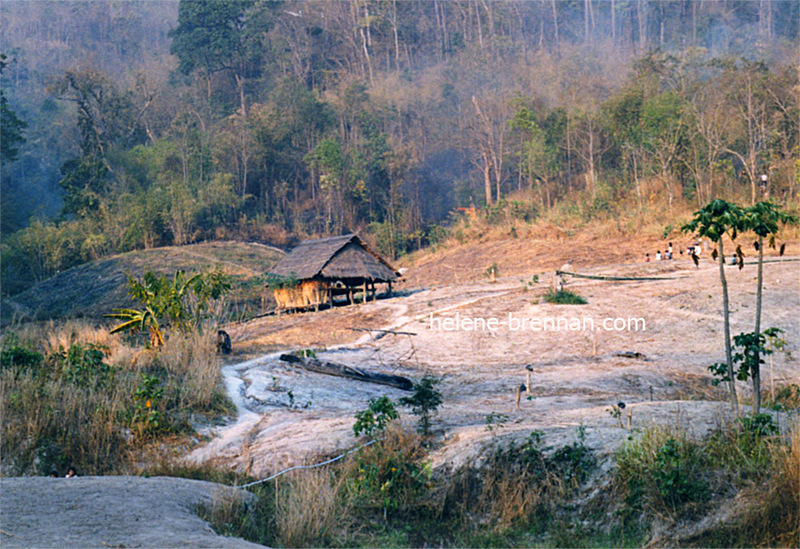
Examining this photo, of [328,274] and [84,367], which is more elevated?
[328,274]

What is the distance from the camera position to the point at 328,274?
23500 millimetres

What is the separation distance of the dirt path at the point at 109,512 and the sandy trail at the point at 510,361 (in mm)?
1702

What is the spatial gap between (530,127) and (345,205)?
10399 mm

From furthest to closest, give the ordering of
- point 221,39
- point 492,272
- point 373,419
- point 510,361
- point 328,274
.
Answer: point 221,39
point 492,272
point 328,274
point 510,361
point 373,419

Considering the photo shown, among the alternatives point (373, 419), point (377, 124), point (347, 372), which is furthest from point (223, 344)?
point (377, 124)

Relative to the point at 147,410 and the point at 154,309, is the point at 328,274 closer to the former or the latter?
the point at 154,309

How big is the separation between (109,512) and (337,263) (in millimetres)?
16755

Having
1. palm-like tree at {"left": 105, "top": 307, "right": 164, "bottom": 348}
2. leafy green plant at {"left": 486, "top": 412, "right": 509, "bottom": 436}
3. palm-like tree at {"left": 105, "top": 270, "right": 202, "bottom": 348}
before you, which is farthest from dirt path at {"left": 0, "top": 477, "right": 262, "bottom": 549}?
palm-like tree at {"left": 105, "top": 270, "right": 202, "bottom": 348}

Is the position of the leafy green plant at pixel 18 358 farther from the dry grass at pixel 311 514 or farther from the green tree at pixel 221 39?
the green tree at pixel 221 39

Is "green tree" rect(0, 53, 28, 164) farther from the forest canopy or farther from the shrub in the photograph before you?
the shrub

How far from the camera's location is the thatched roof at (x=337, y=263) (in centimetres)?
2378

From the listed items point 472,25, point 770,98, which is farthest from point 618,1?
point 770,98

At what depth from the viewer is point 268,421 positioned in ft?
38.3

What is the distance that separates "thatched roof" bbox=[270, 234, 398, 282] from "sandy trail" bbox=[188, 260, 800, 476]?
48.7 inches
